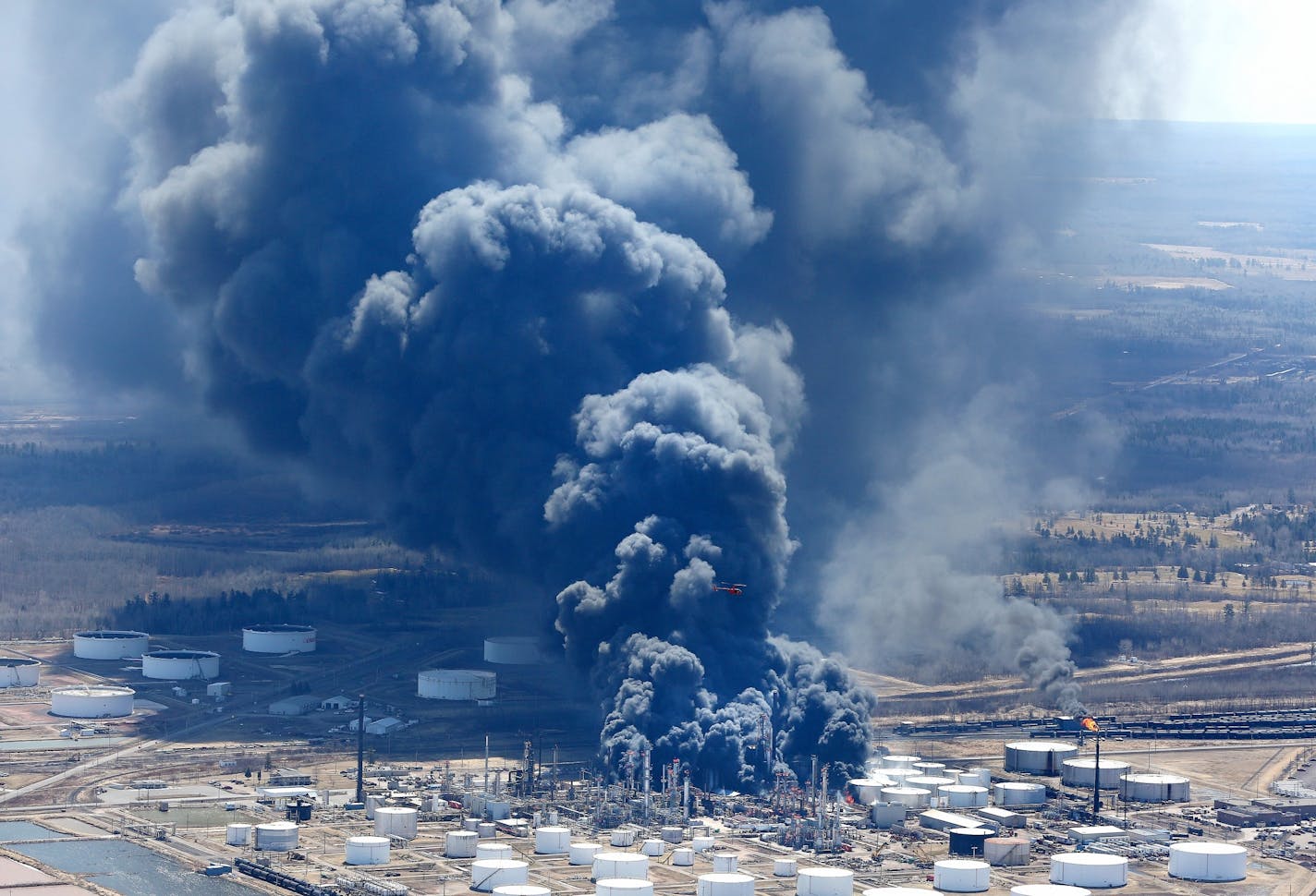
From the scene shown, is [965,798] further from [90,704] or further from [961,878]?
[90,704]

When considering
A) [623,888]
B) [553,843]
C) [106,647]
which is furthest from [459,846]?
[106,647]

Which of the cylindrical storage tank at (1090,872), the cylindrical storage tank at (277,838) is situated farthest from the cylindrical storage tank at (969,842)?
the cylindrical storage tank at (277,838)

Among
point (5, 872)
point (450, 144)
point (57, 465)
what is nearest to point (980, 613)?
point (450, 144)

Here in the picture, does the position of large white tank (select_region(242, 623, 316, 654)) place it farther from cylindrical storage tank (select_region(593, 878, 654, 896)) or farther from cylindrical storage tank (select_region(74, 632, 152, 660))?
cylindrical storage tank (select_region(593, 878, 654, 896))

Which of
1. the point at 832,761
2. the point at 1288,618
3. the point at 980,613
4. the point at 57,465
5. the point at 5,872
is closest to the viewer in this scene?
the point at 5,872

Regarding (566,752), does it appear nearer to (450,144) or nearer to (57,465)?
(450,144)

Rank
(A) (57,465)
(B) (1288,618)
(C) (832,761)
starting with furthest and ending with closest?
(A) (57,465) → (B) (1288,618) → (C) (832,761)

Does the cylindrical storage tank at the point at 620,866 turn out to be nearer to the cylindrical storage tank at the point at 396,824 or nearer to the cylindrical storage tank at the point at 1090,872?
the cylindrical storage tank at the point at 396,824
